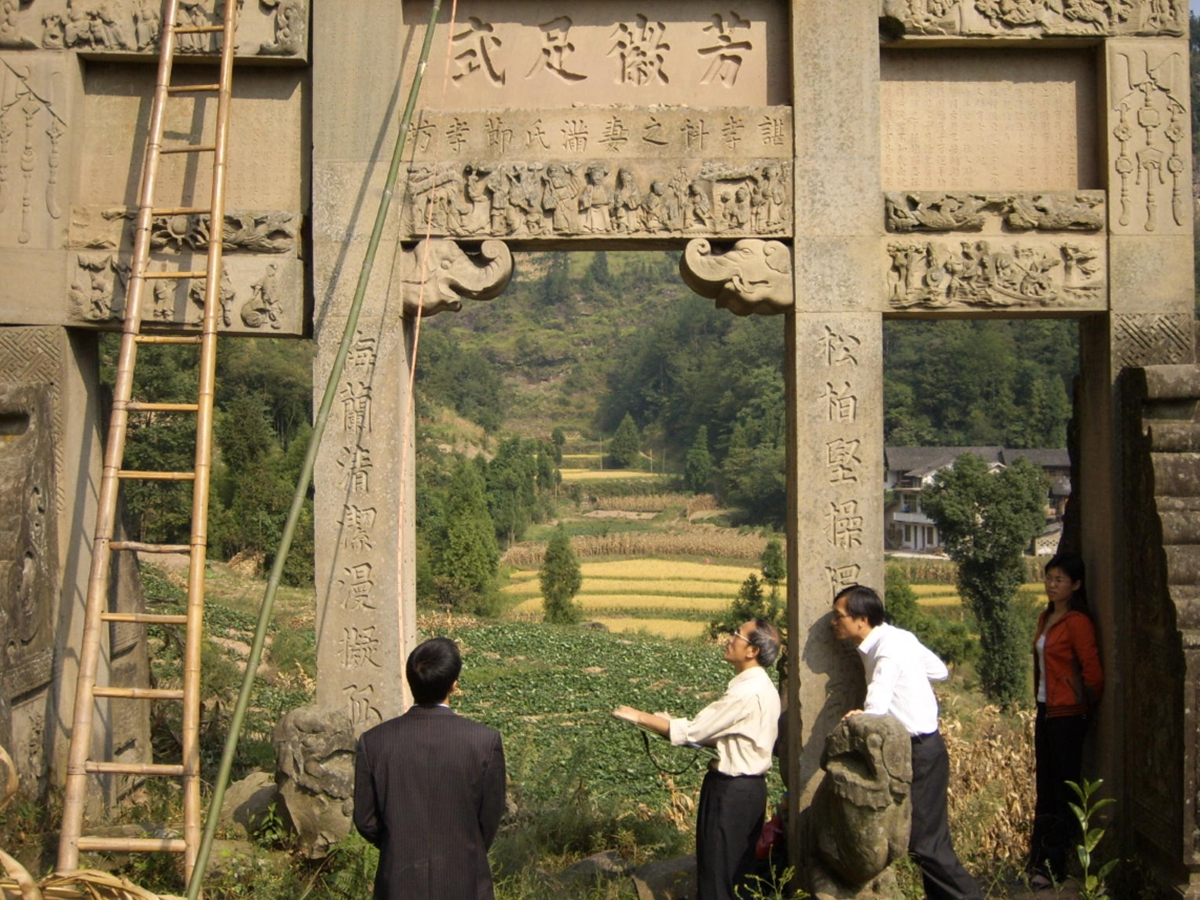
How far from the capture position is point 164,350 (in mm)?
23656

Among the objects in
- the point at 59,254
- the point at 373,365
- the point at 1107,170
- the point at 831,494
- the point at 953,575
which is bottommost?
the point at 953,575

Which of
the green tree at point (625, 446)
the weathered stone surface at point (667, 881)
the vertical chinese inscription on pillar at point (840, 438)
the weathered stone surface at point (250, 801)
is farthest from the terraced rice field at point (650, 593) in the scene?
the vertical chinese inscription on pillar at point (840, 438)

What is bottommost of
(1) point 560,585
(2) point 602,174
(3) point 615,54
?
(1) point 560,585

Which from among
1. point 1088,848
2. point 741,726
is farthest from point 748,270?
point 1088,848

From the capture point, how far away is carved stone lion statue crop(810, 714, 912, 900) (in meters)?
4.17

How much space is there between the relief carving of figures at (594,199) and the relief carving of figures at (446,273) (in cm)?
8

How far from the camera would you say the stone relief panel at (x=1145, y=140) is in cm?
529

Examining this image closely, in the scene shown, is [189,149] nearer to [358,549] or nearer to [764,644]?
[358,549]

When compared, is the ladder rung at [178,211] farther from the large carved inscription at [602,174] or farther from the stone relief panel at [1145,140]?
the stone relief panel at [1145,140]

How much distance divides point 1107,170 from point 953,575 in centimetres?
3346

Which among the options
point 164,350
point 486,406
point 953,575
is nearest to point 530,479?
point 486,406

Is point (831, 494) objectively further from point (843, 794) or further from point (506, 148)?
point (506, 148)

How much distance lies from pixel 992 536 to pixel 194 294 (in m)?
26.2

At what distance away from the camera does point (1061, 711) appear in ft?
17.3
